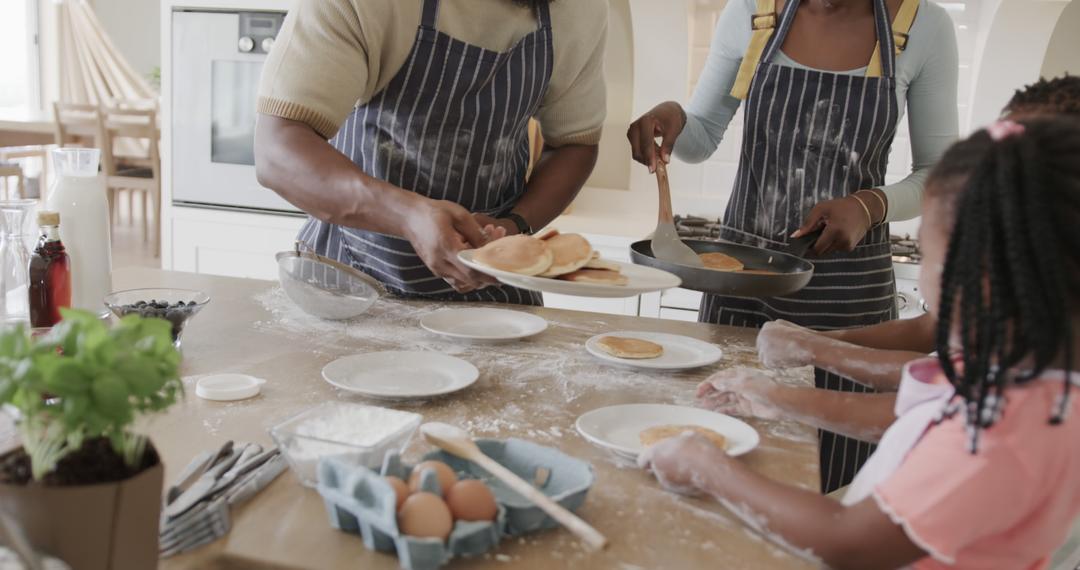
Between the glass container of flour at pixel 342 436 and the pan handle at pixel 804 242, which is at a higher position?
the pan handle at pixel 804 242

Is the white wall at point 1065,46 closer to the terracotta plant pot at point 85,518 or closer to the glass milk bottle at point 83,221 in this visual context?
the glass milk bottle at point 83,221

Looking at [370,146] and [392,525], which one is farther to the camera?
[370,146]

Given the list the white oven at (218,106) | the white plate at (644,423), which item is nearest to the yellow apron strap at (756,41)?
the white plate at (644,423)

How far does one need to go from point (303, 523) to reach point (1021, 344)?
2.39 feet

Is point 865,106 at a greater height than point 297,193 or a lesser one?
greater

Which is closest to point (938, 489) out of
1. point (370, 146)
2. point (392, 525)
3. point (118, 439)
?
point (392, 525)

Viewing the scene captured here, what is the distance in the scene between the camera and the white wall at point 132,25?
8250mm

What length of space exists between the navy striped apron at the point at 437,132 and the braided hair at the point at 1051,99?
3.00 feet

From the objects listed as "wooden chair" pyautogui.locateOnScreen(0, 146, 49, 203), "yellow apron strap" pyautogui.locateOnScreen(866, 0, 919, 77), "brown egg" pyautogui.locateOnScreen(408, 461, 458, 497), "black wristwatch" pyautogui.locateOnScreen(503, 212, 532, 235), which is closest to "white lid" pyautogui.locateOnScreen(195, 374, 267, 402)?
"brown egg" pyautogui.locateOnScreen(408, 461, 458, 497)

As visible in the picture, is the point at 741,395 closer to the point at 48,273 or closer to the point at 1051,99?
the point at 1051,99

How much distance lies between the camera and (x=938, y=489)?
32.4 inches

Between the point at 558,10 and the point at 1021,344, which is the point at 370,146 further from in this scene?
the point at 1021,344

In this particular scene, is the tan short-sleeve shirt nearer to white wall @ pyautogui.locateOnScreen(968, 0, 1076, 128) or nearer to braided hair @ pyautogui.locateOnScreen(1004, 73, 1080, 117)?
braided hair @ pyautogui.locateOnScreen(1004, 73, 1080, 117)

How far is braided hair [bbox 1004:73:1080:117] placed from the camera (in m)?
1.43
